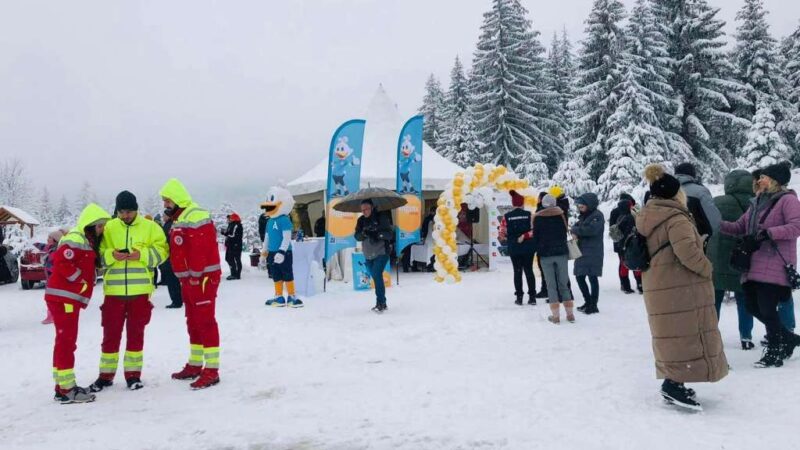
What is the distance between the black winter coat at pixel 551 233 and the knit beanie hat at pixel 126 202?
5011 mm

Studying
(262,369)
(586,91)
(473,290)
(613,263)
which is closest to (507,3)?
(586,91)

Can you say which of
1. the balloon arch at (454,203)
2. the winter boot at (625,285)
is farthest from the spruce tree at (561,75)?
the winter boot at (625,285)

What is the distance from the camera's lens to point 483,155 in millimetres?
31078

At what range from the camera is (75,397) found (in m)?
4.43

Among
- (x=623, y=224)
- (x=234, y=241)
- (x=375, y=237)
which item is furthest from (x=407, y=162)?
(x=623, y=224)

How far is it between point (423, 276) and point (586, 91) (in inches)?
691

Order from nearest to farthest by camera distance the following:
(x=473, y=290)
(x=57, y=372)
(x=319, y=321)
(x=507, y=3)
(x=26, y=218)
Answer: (x=57, y=372) → (x=319, y=321) → (x=473, y=290) → (x=26, y=218) → (x=507, y=3)

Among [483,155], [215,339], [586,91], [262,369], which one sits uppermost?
[586,91]

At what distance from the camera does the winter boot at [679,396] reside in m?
3.64

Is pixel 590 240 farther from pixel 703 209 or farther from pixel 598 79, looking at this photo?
pixel 598 79

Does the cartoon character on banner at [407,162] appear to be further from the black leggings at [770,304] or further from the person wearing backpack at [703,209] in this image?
the black leggings at [770,304]

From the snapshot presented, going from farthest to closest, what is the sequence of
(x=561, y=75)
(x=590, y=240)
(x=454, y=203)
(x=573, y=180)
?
(x=561, y=75) < (x=573, y=180) < (x=454, y=203) < (x=590, y=240)

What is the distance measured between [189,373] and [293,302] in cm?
433

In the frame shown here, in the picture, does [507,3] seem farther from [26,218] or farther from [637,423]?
[637,423]
